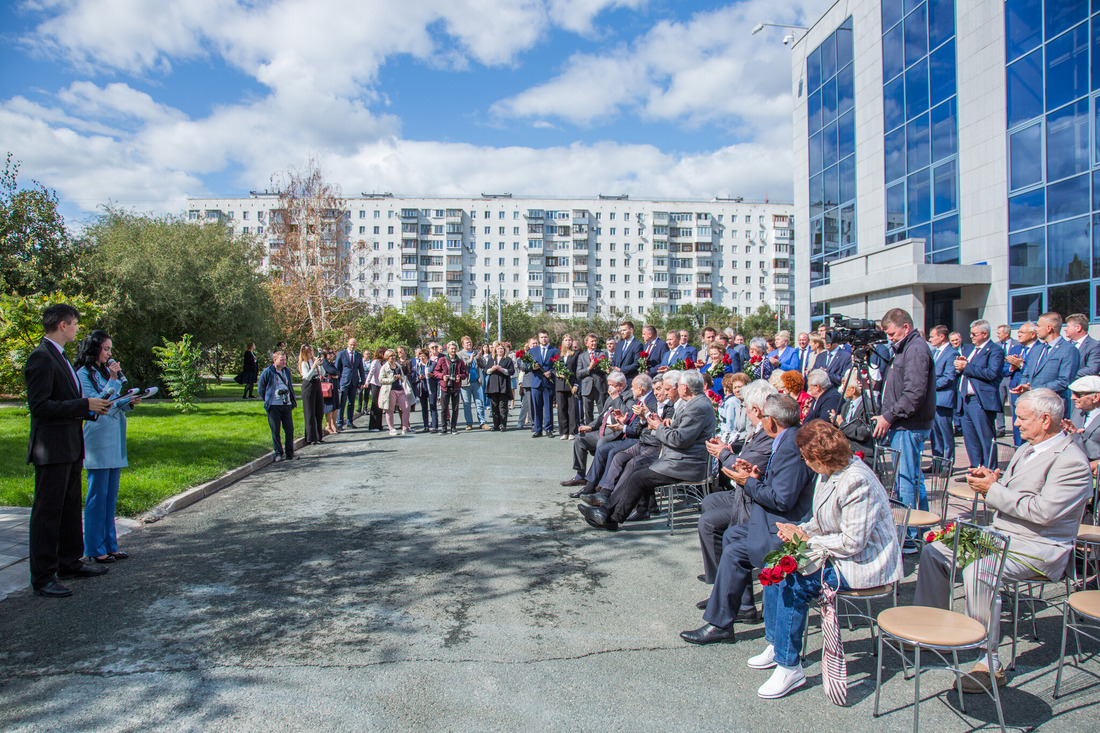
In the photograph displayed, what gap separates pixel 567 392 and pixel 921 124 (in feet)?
56.4

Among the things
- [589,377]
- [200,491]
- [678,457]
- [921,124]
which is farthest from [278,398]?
[921,124]

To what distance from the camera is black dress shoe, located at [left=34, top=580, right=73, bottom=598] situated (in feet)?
16.1

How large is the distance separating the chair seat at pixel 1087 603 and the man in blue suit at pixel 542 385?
11.3 metres

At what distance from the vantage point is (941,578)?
3822 mm

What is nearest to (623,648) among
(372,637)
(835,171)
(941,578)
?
(372,637)

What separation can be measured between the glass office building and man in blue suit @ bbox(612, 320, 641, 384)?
34.5 ft

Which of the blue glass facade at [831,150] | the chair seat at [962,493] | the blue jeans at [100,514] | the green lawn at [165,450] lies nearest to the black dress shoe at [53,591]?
the blue jeans at [100,514]

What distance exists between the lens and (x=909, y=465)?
6.10 meters

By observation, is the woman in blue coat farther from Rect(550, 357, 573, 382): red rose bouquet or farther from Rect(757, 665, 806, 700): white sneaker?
Rect(550, 357, 573, 382): red rose bouquet

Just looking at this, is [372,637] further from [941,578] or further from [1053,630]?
[1053,630]

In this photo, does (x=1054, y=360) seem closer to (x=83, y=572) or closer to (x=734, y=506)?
(x=734, y=506)

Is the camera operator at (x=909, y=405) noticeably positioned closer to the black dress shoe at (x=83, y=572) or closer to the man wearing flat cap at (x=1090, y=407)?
the man wearing flat cap at (x=1090, y=407)

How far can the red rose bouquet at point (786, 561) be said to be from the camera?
3479 millimetres

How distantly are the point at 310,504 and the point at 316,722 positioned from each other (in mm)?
5017
